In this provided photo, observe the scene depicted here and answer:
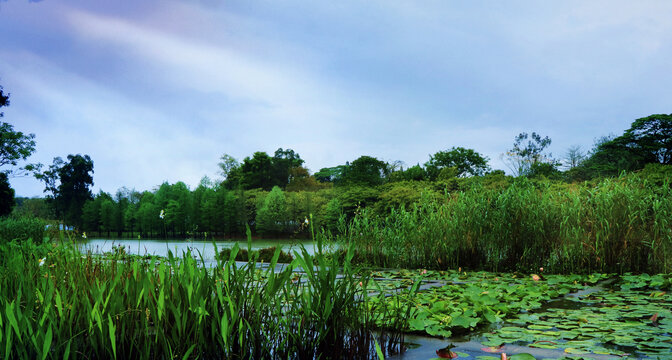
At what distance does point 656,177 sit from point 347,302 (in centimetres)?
1940

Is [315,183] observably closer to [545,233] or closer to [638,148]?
[638,148]

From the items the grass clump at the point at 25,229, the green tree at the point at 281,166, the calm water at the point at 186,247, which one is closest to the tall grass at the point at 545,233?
the calm water at the point at 186,247

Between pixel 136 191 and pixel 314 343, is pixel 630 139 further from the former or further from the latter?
pixel 136 191

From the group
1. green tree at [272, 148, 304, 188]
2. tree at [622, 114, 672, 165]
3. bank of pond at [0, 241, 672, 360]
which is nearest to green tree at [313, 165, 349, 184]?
green tree at [272, 148, 304, 188]

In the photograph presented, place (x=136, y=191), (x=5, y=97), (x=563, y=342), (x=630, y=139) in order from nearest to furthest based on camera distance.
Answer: (x=563, y=342)
(x=5, y=97)
(x=630, y=139)
(x=136, y=191)

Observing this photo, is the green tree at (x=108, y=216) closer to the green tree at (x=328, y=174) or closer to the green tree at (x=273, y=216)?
the green tree at (x=273, y=216)

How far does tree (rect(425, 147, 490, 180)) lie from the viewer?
25733 millimetres

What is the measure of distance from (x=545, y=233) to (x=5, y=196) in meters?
24.3

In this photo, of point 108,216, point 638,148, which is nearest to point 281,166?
point 108,216

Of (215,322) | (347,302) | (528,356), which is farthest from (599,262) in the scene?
(215,322)

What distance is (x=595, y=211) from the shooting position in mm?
5684

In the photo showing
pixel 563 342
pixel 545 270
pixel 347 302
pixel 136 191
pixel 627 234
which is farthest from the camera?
pixel 136 191

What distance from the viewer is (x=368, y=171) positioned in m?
25.3

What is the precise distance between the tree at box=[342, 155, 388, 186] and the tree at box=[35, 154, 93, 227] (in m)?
26.5
